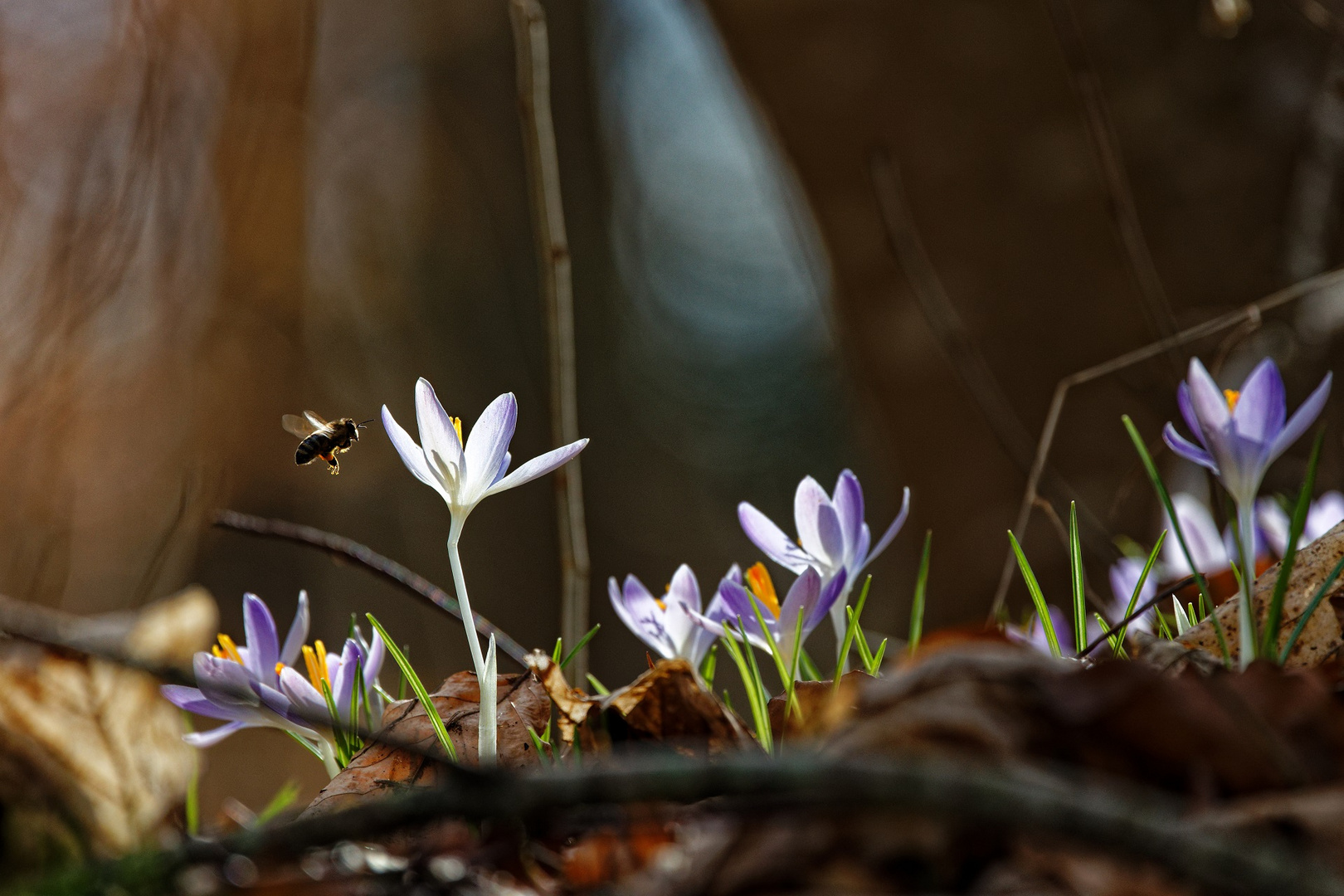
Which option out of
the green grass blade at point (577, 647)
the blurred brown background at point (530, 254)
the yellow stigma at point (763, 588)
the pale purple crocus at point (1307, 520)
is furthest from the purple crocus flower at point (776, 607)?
the pale purple crocus at point (1307, 520)

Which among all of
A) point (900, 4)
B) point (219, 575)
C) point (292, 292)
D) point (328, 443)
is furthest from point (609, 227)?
point (328, 443)

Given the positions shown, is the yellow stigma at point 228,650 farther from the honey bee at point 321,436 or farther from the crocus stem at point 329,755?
the honey bee at point 321,436

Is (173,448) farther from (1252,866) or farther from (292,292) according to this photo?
(1252,866)

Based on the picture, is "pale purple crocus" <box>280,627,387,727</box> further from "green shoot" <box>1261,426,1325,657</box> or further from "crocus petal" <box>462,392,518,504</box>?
"green shoot" <box>1261,426,1325,657</box>

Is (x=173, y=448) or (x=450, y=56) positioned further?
(x=450, y=56)

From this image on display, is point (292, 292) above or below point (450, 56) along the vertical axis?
below

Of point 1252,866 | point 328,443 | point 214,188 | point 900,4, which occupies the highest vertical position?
point 214,188

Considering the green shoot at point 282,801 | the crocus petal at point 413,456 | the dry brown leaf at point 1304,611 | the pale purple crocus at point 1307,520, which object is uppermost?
the crocus petal at point 413,456
